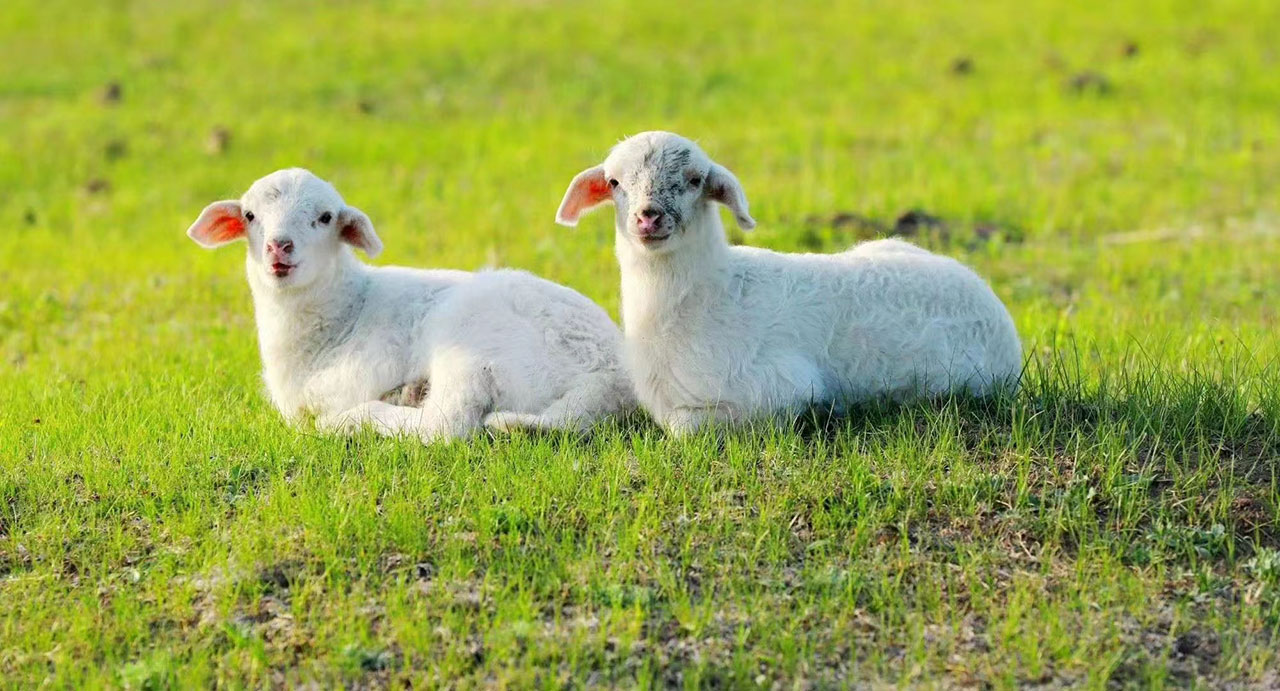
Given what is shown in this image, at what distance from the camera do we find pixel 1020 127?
62.0 ft

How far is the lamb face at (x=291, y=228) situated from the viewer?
8375 mm

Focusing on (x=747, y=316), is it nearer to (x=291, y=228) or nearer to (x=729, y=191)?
(x=729, y=191)

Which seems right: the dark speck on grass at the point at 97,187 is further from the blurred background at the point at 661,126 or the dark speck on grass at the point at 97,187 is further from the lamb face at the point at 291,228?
the lamb face at the point at 291,228

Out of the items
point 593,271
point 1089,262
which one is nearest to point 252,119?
point 593,271

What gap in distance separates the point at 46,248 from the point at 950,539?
11.7 metres

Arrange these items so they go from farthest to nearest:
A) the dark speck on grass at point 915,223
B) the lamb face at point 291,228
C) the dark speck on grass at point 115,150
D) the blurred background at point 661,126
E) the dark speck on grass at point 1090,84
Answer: the dark speck on grass at point 1090,84
the dark speck on grass at point 115,150
the blurred background at point 661,126
the dark speck on grass at point 915,223
the lamb face at point 291,228

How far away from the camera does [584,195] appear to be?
320 inches

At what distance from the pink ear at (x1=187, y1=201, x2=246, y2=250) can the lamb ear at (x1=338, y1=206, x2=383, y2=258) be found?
0.57 m

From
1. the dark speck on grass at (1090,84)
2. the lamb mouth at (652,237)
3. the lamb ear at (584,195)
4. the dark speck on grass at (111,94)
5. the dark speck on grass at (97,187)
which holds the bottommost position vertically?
the dark speck on grass at (97,187)

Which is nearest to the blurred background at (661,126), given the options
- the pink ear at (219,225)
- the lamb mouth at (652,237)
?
the pink ear at (219,225)

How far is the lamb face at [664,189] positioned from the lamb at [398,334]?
0.85 m

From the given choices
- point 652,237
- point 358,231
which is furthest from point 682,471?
point 358,231

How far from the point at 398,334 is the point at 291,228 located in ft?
2.69

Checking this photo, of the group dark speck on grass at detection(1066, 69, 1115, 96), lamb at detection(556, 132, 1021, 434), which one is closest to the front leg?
lamb at detection(556, 132, 1021, 434)
